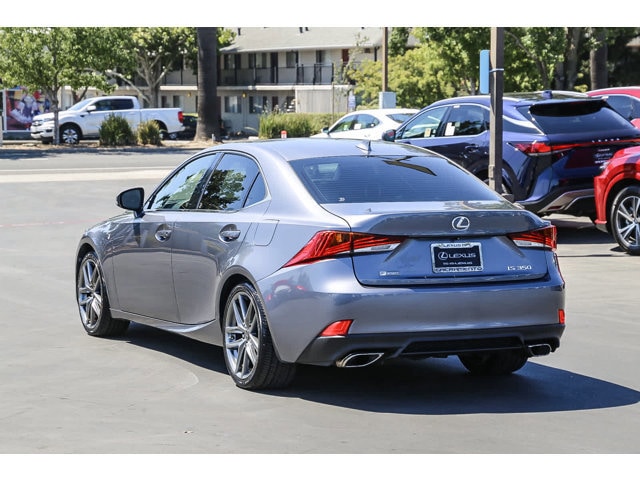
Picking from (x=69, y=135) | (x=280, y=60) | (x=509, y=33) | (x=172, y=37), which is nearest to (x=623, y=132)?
(x=509, y=33)

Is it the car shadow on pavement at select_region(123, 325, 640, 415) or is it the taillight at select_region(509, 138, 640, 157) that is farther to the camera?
the taillight at select_region(509, 138, 640, 157)

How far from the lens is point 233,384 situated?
26.3ft

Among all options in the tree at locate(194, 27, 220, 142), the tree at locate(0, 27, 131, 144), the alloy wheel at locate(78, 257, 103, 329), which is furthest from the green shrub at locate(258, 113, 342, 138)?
the alloy wheel at locate(78, 257, 103, 329)

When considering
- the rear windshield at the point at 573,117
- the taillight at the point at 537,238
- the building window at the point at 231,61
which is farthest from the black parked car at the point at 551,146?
the building window at the point at 231,61

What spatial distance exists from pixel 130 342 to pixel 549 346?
3.56 metres

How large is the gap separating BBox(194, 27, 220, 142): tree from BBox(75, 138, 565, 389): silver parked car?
4147cm

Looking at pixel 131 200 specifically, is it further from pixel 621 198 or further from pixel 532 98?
pixel 532 98

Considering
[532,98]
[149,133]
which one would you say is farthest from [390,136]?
[149,133]

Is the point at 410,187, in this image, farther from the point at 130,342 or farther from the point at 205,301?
the point at 130,342

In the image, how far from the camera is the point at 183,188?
9.09m

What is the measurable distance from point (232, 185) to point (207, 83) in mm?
43126

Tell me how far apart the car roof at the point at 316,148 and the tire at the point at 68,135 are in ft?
144

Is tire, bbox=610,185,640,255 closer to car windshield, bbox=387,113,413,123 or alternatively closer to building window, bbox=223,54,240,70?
car windshield, bbox=387,113,413,123

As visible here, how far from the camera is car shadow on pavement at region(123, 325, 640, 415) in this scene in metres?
7.41
